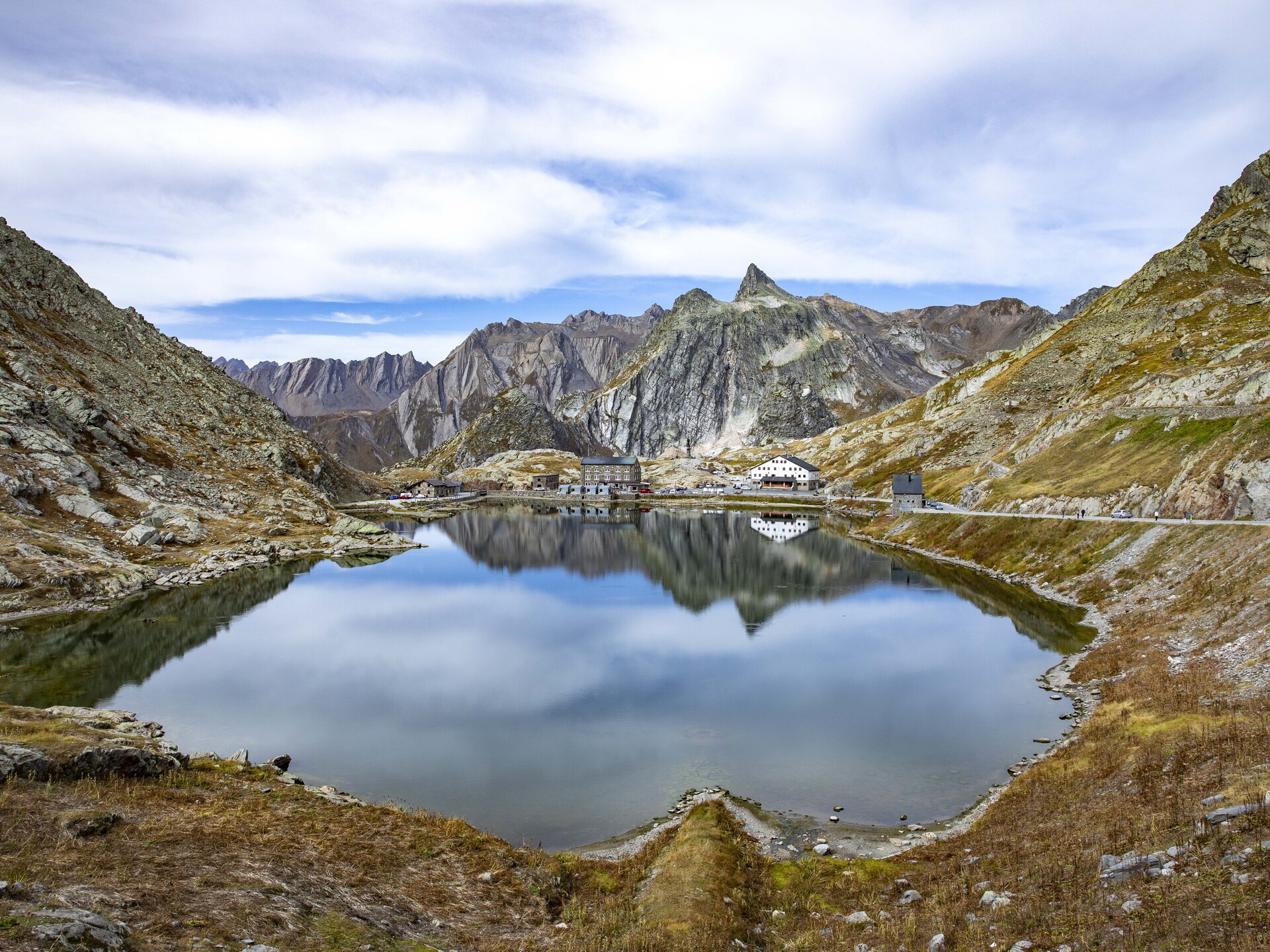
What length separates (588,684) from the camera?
164 feet

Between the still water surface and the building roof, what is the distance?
105ft

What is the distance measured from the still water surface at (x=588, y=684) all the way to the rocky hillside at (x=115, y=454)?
398 inches

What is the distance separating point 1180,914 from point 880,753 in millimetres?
22827

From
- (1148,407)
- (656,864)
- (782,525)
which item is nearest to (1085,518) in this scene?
(1148,407)

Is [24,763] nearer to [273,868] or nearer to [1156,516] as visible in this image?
[273,868]

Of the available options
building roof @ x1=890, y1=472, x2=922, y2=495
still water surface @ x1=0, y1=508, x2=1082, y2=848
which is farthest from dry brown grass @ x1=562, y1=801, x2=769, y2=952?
building roof @ x1=890, y1=472, x2=922, y2=495

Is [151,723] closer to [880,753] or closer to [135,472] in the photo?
[880,753]

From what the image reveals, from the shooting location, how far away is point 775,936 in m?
20.0

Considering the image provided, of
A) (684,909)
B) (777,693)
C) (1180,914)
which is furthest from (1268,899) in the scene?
(777,693)

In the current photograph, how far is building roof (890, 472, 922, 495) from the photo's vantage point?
122 meters

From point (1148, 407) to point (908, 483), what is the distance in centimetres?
3702

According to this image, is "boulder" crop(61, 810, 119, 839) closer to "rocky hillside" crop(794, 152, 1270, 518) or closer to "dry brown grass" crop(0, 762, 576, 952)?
"dry brown grass" crop(0, 762, 576, 952)

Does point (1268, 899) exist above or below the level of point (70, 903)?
above

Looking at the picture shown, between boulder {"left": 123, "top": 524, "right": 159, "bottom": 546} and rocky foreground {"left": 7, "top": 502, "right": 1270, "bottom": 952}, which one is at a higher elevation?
boulder {"left": 123, "top": 524, "right": 159, "bottom": 546}
